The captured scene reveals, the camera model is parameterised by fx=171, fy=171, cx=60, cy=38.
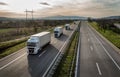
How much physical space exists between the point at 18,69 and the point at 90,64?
31.6 ft

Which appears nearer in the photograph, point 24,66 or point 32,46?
point 24,66

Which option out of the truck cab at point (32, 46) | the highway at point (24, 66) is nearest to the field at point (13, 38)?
the highway at point (24, 66)

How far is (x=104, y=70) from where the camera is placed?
20938mm

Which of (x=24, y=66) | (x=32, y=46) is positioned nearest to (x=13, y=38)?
(x=32, y=46)

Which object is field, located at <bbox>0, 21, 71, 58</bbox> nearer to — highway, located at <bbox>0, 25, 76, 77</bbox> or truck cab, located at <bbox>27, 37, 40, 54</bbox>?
highway, located at <bbox>0, 25, 76, 77</bbox>

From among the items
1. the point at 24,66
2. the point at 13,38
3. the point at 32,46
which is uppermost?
the point at 32,46

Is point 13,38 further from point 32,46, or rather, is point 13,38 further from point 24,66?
point 24,66

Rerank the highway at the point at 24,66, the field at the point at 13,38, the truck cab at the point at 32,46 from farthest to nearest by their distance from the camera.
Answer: the field at the point at 13,38 < the truck cab at the point at 32,46 < the highway at the point at 24,66

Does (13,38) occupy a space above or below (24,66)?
below

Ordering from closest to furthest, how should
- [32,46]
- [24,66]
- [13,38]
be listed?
1. [24,66]
2. [32,46]
3. [13,38]

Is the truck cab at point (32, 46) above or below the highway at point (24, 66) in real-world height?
above

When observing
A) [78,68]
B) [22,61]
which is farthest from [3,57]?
[78,68]

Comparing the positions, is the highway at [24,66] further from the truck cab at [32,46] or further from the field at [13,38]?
the field at [13,38]

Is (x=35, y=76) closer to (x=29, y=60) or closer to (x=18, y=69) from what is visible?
(x=18, y=69)
